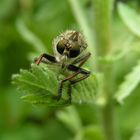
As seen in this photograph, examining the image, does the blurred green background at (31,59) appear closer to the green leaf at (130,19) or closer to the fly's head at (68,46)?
the green leaf at (130,19)

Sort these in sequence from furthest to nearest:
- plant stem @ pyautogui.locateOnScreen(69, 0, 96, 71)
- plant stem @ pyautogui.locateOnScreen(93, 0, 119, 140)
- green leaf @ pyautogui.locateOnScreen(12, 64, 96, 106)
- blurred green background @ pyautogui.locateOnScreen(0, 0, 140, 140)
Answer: blurred green background @ pyautogui.locateOnScreen(0, 0, 140, 140), plant stem @ pyautogui.locateOnScreen(69, 0, 96, 71), plant stem @ pyautogui.locateOnScreen(93, 0, 119, 140), green leaf @ pyautogui.locateOnScreen(12, 64, 96, 106)

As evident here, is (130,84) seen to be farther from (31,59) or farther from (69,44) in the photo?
(31,59)

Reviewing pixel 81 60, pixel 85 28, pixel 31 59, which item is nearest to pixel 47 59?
pixel 81 60

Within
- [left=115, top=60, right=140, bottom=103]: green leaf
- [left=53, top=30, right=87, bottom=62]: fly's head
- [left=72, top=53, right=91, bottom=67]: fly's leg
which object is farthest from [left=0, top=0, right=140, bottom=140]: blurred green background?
[left=53, top=30, right=87, bottom=62]: fly's head

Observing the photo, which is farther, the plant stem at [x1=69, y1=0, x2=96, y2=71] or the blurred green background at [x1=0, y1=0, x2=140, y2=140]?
the blurred green background at [x1=0, y1=0, x2=140, y2=140]

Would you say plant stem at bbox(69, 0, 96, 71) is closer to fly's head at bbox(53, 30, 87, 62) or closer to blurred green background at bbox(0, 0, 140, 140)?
fly's head at bbox(53, 30, 87, 62)

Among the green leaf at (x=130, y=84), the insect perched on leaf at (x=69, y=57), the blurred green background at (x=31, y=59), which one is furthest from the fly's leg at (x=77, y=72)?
the blurred green background at (x=31, y=59)

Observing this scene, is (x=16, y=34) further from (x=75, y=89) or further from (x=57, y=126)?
(x=75, y=89)

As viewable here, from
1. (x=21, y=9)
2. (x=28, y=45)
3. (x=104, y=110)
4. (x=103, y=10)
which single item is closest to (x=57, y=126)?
(x=28, y=45)
